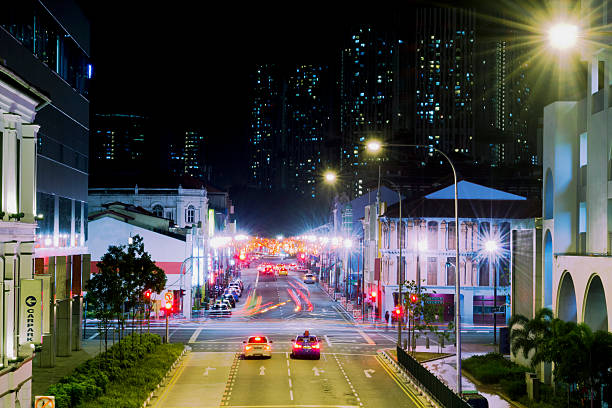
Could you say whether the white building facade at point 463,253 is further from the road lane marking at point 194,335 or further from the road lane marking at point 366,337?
the road lane marking at point 194,335

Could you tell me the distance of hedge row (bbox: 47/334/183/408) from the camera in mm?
30250

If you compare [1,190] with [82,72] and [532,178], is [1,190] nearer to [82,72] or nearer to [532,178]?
[82,72]

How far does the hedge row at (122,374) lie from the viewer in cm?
3025

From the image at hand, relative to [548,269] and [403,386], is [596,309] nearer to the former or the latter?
[548,269]

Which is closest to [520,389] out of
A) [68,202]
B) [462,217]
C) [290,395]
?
[290,395]

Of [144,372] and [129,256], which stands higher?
[129,256]

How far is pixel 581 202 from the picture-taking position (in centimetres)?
3906

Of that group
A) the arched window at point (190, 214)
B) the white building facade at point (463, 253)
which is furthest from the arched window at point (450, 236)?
the arched window at point (190, 214)

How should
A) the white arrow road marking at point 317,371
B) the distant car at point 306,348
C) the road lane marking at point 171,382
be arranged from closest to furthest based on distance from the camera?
the road lane marking at point 171,382 < the white arrow road marking at point 317,371 < the distant car at point 306,348

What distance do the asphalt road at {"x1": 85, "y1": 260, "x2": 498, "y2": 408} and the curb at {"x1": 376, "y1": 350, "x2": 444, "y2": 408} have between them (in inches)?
16.0

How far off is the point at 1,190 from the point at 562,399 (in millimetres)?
22967

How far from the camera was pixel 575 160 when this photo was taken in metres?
39.5

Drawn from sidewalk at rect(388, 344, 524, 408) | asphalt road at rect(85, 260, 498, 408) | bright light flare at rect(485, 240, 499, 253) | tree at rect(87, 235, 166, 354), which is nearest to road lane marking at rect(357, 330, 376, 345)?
asphalt road at rect(85, 260, 498, 408)

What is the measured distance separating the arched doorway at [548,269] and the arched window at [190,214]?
74.5 m
